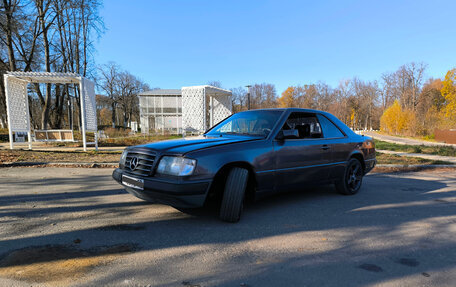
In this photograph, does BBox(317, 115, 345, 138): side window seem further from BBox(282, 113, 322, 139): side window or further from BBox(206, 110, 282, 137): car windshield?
BBox(206, 110, 282, 137): car windshield

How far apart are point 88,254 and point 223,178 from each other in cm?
170

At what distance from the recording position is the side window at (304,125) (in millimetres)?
4234

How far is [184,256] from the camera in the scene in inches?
97.1

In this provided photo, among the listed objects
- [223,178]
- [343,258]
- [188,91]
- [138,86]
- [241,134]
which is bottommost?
[343,258]

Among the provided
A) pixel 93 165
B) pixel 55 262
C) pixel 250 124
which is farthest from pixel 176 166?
pixel 93 165

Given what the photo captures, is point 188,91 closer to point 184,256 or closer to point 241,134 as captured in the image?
point 241,134

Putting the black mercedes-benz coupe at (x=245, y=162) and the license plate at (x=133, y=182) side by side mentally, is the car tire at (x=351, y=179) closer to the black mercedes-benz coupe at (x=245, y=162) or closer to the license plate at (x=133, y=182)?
the black mercedes-benz coupe at (x=245, y=162)

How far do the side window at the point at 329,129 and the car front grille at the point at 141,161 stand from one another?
9.97 ft

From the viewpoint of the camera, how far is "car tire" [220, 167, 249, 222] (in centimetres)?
316

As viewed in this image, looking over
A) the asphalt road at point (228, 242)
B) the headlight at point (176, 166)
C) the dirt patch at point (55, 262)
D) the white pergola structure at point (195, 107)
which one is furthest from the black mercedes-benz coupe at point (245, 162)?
the white pergola structure at point (195, 107)

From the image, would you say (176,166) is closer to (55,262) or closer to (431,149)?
(55,262)

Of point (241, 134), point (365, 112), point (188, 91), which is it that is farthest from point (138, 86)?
point (241, 134)

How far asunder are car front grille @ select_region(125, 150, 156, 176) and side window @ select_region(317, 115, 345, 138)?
9.97ft

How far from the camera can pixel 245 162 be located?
Answer: 133 inches
